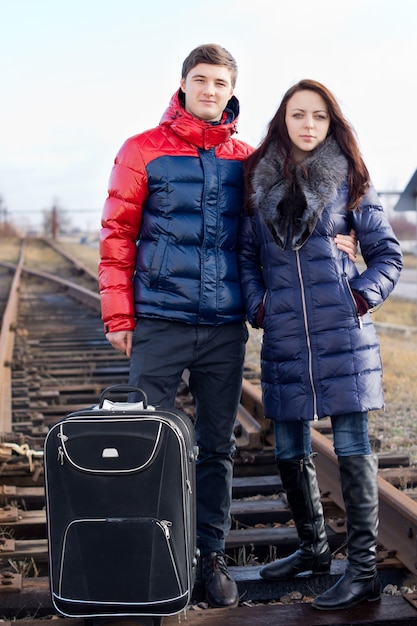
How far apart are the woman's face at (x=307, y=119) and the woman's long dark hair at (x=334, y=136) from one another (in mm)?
21

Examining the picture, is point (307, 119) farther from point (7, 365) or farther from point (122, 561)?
point (7, 365)

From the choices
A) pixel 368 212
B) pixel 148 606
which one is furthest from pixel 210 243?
pixel 148 606

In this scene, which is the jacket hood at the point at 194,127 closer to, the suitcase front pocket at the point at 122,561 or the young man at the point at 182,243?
the young man at the point at 182,243

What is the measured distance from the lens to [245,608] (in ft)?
10.9

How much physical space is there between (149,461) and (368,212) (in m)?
1.24

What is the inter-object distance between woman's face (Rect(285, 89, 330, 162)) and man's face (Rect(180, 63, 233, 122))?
25 centimetres

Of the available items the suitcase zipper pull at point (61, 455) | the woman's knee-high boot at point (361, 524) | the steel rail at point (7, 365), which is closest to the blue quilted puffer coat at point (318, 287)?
the woman's knee-high boot at point (361, 524)

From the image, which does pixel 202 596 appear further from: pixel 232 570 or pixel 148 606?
pixel 148 606

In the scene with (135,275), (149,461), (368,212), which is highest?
(368,212)

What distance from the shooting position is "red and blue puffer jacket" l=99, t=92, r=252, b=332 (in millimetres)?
3527

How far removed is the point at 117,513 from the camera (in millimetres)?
3133

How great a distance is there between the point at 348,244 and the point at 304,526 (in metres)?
1.13

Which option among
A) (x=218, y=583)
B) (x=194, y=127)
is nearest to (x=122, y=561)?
(x=218, y=583)

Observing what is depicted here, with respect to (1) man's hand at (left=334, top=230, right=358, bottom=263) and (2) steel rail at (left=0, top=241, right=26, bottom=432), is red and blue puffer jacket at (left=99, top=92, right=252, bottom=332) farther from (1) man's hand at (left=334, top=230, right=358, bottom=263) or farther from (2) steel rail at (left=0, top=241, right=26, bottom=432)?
(2) steel rail at (left=0, top=241, right=26, bottom=432)
